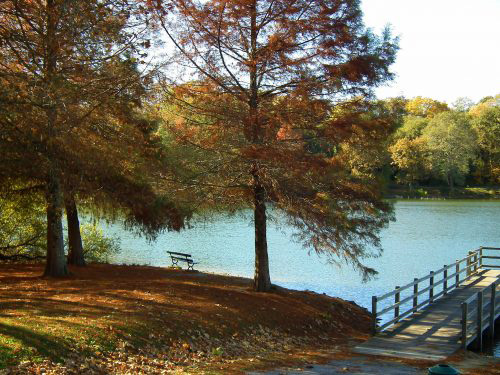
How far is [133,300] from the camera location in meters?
12.4

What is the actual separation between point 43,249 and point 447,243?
76.3 feet

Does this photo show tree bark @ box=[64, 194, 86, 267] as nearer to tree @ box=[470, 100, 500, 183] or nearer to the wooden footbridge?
the wooden footbridge

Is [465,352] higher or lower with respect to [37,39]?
lower

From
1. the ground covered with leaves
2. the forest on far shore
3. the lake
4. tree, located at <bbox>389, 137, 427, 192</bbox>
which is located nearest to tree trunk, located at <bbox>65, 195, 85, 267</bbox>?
the ground covered with leaves

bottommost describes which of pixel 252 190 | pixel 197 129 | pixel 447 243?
pixel 447 243

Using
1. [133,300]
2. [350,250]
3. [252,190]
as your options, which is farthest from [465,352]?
[133,300]

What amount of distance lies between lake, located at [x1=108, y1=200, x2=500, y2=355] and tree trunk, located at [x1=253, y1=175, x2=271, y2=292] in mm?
469

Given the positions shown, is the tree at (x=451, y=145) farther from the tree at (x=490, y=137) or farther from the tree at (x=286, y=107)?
the tree at (x=286, y=107)


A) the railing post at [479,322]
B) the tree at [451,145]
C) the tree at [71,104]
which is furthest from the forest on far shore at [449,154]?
the tree at [71,104]

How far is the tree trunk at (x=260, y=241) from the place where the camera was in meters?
15.2

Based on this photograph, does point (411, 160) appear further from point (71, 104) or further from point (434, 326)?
point (71, 104)

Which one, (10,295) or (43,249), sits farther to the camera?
(43,249)

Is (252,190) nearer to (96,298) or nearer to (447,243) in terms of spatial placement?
(96,298)

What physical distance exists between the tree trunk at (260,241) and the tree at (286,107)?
7cm
